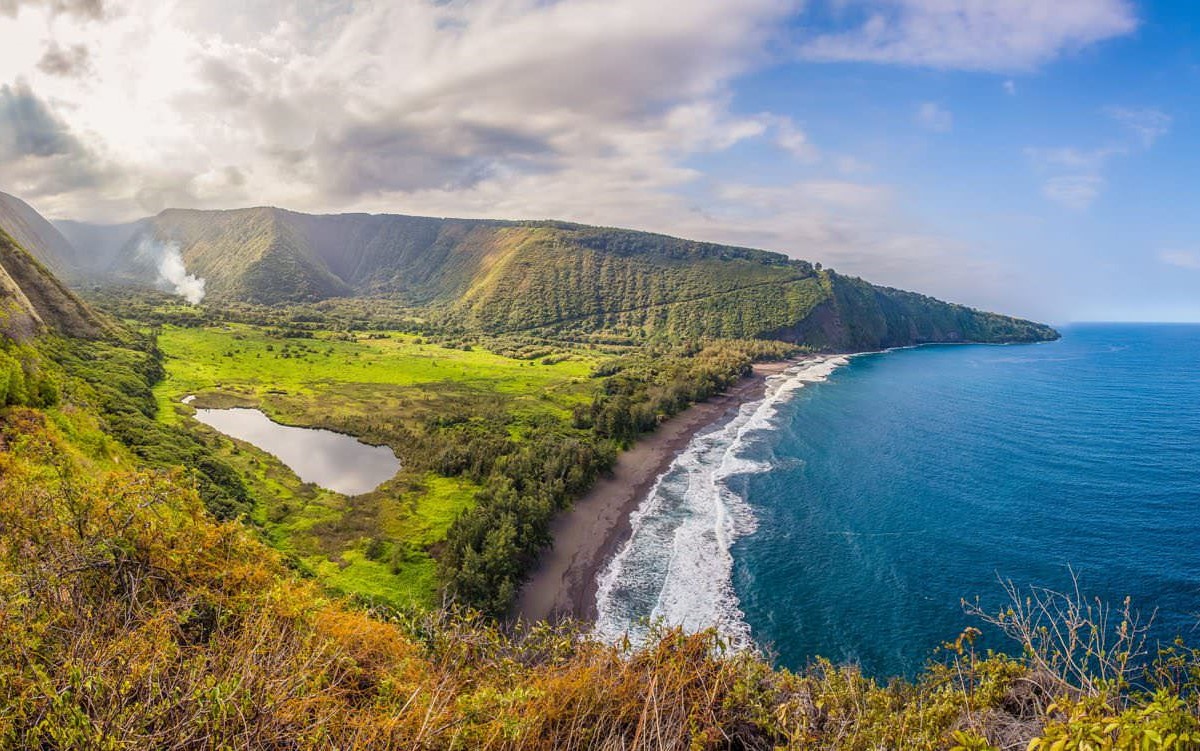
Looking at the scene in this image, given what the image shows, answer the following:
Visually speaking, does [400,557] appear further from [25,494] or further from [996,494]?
[996,494]

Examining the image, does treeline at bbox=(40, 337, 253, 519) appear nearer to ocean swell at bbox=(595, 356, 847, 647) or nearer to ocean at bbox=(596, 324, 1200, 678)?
ocean swell at bbox=(595, 356, 847, 647)

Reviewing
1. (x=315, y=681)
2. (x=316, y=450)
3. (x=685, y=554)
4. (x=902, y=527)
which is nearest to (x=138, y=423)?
(x=316, y=450)

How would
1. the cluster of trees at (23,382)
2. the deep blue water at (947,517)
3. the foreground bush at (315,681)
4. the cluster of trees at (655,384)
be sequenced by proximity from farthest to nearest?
the cluster of trees at (655,384) → the deep blue water at (947,517) → the cluster of trees at (23,382) → the foreground bush at (315,681)

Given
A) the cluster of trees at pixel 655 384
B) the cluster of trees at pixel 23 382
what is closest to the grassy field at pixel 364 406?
the cluster of trees at pixel 655 384

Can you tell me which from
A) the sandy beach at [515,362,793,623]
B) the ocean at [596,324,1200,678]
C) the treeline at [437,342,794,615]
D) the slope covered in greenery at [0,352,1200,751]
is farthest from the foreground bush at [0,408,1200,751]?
the ocean at [596,324,1200,678]

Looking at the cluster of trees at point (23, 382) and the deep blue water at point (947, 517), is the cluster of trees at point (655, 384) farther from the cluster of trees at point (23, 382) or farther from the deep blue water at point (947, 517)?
the cluster of trees at point (23, 382)

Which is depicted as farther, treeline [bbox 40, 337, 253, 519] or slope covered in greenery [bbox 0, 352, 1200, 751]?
treeline [bbox 40, 337, 253, 519]

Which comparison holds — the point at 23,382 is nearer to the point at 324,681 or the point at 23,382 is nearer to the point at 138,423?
the point at 138,423
